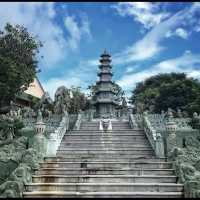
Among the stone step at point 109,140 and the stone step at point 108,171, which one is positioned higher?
the stone step at point 109,140

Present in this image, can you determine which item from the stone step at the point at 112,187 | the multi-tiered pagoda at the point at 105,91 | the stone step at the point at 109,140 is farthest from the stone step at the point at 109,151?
the multi-tiered pagoda at the point at 105,91

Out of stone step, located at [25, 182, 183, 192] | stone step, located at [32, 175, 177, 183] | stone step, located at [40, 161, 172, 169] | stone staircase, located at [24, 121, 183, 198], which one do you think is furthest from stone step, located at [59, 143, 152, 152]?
stone step, located at [25, 182, 183, 192]

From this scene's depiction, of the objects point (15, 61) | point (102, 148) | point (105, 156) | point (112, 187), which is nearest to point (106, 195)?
point (112, 187)

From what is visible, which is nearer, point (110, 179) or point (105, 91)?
point (110, 179)

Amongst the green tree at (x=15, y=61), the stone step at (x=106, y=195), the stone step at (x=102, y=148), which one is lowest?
the stone step at (x=106, y=195)

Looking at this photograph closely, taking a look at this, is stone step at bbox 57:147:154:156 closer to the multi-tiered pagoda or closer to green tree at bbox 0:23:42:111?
green tree at bbox 0:23:42:111

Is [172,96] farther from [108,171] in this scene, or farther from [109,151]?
[108,171]

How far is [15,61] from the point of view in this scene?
2555 centimetres

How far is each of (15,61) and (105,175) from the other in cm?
1519

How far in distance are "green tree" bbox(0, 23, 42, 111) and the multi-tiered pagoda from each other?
10.8 m

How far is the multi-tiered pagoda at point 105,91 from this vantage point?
3656 cm

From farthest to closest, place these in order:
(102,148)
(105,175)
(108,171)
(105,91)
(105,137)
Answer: (105,91) → (105,137) → (102,148) → (108,171) → (105,175)

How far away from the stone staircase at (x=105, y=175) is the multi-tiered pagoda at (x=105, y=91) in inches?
770

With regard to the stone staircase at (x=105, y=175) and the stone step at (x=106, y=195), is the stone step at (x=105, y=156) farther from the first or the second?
the stone step at (x=106, y=195)
